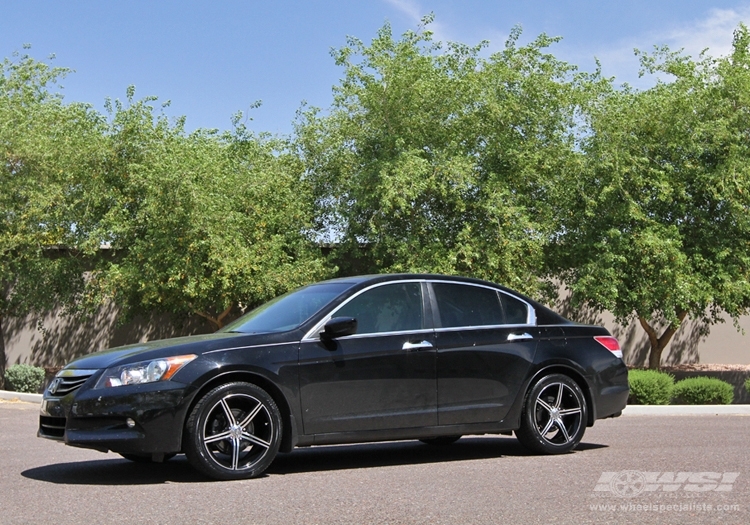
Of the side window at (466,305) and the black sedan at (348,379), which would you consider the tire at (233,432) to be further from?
the side window at (466,305)

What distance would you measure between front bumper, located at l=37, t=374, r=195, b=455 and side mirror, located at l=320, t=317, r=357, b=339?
1.26 metres

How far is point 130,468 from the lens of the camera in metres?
8.68

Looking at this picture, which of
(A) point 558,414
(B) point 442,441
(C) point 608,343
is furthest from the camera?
(B) point 442,441

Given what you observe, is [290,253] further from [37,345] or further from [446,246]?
[37,345]

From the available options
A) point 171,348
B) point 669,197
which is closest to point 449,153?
point 669,197

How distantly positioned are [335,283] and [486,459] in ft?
7.15

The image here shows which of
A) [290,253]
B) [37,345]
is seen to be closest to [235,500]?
[290,253]

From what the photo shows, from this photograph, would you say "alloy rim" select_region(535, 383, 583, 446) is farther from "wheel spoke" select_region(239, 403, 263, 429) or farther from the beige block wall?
the beige block wall

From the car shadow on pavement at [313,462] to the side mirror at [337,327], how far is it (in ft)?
4.02

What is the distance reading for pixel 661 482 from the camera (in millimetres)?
7523

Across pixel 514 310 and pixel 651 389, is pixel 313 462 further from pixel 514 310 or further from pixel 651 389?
pixel 651 389

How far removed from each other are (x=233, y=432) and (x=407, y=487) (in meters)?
1.48

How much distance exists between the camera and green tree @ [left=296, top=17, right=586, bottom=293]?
21.7 m

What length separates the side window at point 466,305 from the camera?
9141 millimetres
